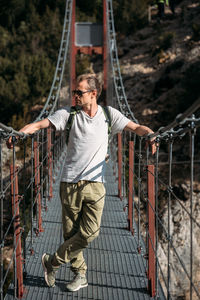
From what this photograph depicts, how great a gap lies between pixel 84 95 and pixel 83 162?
28 centimetres

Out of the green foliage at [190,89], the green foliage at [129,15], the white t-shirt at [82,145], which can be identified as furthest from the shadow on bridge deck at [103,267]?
the green foliage at [129,15]

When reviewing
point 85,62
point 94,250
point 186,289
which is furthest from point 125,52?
point 94,250

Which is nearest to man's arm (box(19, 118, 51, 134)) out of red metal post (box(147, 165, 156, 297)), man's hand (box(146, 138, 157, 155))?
man's hand (box(146, 138, 157, 155))

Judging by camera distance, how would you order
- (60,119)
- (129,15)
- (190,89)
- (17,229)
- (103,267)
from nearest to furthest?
(60,119)
(17,229)
(103,267)
(190,89)
(129,15)

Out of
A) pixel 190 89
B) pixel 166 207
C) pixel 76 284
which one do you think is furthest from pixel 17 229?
pixel 190 89

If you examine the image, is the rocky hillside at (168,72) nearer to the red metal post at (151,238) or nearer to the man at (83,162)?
the red metal post at (151,238)

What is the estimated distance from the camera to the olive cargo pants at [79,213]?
1.84 metres

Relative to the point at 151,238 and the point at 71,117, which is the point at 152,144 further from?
the point at 151,238

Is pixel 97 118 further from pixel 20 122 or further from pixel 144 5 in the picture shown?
pixel 144 5

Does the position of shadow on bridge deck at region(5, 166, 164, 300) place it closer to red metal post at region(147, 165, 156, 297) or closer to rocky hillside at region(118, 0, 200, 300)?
red metal post at region(147, 165, 156, 297)

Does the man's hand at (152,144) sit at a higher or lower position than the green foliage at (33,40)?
lower

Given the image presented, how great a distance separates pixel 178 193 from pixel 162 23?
12648 millimetres

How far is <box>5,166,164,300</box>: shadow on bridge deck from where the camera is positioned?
1.96 meters

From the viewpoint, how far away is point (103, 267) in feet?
7.56
